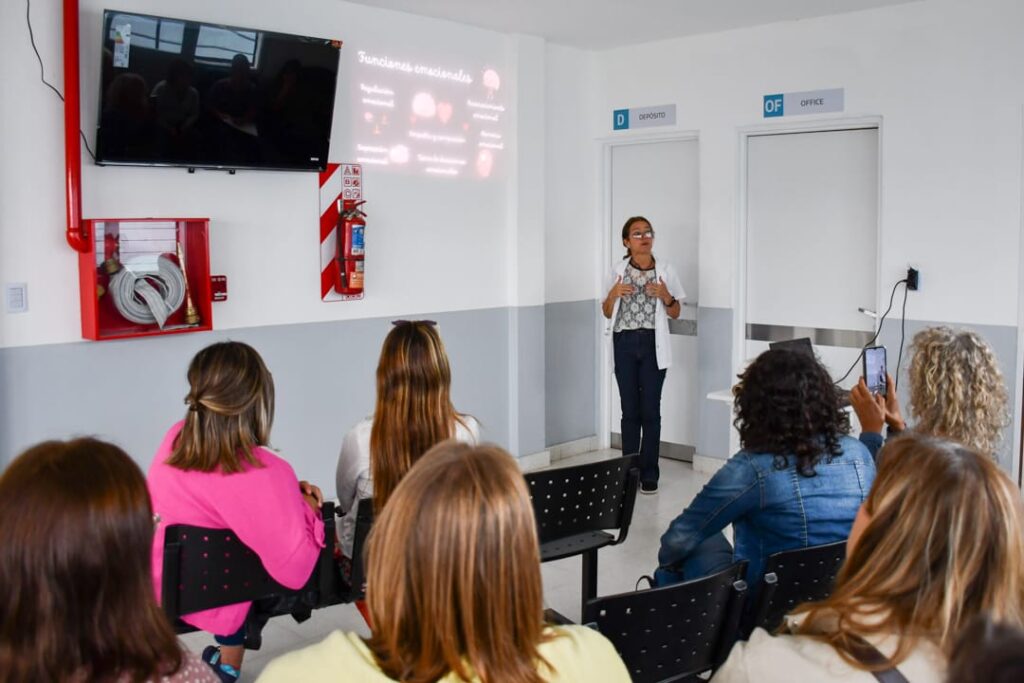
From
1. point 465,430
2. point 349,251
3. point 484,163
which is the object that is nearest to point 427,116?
point 484,163

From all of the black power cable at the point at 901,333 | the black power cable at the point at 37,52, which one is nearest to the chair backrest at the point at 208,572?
the black power cable at the point at 37,52

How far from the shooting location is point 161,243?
448cm

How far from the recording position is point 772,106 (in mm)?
5887

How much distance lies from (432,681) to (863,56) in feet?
16.7

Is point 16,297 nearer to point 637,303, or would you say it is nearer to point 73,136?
point 73,136

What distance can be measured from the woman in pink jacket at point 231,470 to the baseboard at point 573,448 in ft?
13.3

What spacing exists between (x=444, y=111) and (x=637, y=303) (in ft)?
5.38

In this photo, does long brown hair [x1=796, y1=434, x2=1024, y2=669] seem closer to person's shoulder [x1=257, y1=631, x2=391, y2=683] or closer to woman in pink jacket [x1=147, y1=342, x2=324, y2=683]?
person's shoulder [x1=257, y1=631, x2=391, y2=683]

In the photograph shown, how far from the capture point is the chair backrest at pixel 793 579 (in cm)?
236

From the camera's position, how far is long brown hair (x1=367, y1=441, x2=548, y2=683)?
1.29 metres

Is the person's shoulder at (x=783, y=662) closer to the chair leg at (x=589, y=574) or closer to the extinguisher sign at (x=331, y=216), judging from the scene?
the chair leg at (x=589, y=574)

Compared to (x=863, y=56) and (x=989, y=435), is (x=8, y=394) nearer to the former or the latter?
(x=989, y=435)

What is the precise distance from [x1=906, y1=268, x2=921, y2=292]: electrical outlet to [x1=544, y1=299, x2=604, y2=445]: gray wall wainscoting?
2245mm

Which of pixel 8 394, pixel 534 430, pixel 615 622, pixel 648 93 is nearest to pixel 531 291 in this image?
pixel 534 430
